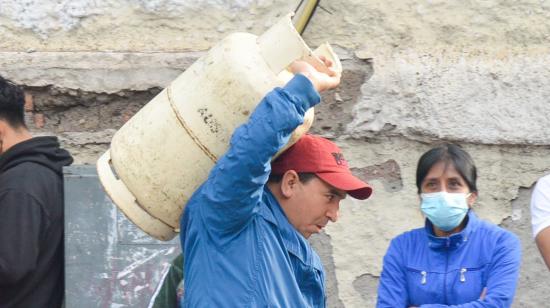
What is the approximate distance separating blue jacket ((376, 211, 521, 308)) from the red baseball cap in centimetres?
94

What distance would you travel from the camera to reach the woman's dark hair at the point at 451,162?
4.12 metres

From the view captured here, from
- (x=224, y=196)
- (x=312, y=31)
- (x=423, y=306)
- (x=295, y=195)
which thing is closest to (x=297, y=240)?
(x=295, y=195)

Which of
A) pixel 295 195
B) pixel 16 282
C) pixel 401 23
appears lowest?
pixel 16 282

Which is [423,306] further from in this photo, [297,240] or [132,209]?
[132,209]

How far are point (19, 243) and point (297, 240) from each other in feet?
3.75

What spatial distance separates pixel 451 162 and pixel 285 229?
4.18ft

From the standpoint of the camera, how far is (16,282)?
12.5 ft

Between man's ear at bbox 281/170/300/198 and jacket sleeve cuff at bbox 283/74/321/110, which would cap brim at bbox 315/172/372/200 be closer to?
man's ear at bbox 281/170/300/198

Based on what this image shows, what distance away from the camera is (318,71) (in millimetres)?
2961

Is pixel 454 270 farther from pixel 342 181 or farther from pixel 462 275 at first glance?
pixel 342 181

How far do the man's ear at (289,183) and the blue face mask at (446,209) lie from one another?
1082 mm

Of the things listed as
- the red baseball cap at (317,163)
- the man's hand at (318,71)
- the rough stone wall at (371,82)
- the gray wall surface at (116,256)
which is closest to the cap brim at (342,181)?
the red baseball cap at (317,163)

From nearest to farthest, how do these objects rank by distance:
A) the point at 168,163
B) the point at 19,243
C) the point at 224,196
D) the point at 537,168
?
1. the point at 224,196
2. the point at 168,163
3. the point at 19,243
4. the point at 537,168

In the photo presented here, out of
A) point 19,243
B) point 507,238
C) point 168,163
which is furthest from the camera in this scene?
point 507,238
